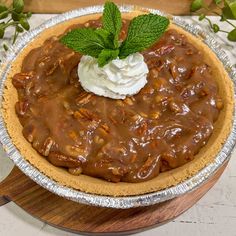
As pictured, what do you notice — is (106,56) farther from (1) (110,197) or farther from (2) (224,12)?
(2) (224,12)

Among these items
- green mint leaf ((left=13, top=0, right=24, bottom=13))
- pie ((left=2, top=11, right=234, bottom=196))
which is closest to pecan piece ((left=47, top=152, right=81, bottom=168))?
pie ((left=2, top=11, right=234, bottom=196))

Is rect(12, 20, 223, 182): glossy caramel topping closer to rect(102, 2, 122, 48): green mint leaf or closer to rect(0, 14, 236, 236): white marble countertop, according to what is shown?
rect(102, 2, 122, 48): green mint leaf

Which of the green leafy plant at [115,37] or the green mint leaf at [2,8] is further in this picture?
the green mint leaf at [2,8]

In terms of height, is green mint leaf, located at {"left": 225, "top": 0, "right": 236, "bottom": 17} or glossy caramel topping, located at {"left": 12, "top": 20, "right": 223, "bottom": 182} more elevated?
glossy caramel topping, located at {"left": 12, "top": 20, "right": 223, "bottom": 182}

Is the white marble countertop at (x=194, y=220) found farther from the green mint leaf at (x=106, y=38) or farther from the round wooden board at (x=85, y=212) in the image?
the green mint leaf at (x=106, y=38)

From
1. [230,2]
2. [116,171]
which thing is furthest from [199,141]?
[230,2]

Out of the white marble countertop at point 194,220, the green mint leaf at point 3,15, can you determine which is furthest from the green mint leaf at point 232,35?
the green mint leaf at point 3,15

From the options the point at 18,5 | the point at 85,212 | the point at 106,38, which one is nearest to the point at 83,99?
the point at 106,38
